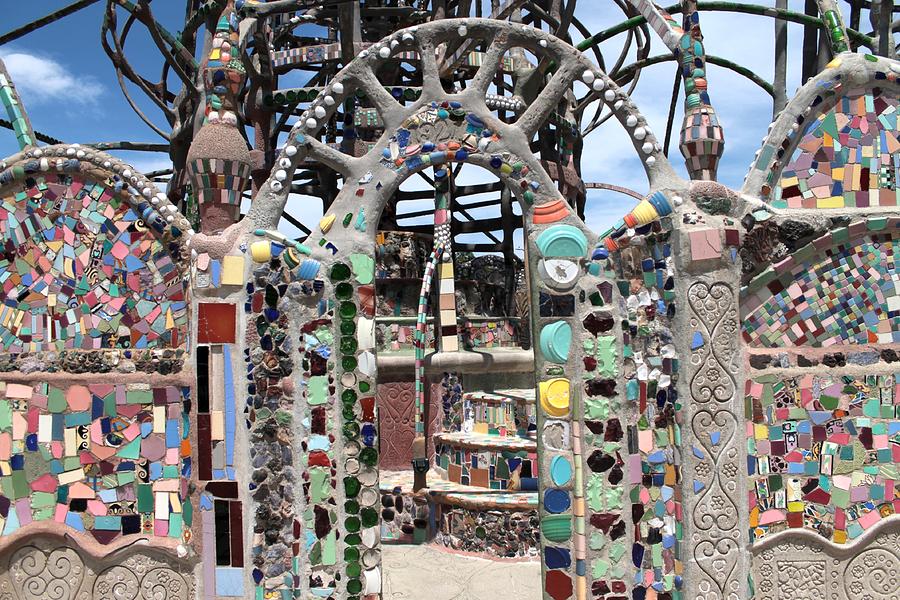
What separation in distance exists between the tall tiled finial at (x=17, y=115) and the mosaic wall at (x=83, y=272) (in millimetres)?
276

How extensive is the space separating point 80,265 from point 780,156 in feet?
13.0

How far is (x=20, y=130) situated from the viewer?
4.48 meters

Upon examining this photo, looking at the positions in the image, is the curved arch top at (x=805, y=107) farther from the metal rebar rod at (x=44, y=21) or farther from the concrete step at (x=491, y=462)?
the metal rebar rod at (x=44, y=21)

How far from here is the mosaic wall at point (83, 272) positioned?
164 inches

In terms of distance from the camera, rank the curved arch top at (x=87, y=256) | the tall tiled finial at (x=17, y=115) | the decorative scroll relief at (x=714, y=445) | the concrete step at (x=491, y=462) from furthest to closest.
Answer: the concrete step at (x=491, y=462)
the tall tiled finial at (x=17, y=115)
the curved arch top at (x=87, y=256)
the decorative scroll relief at (x=714, y=445)

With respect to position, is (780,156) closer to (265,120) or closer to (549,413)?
(549,413)

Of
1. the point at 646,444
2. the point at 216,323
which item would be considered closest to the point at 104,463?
the point at 216,323

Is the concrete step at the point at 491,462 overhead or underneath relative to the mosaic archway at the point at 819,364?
underneath

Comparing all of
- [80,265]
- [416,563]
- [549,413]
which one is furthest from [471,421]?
[80,265]

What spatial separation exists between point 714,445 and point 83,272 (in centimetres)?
362

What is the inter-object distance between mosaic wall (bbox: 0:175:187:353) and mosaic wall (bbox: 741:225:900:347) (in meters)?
3.19

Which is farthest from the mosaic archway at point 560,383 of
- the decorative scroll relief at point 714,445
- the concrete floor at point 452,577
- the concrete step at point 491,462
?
the concrete step at point 491,462

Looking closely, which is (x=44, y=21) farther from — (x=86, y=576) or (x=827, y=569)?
(x=827, y=569)

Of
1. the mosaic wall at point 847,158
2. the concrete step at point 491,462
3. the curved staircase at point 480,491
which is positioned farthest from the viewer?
the concrete step at point 491,462
